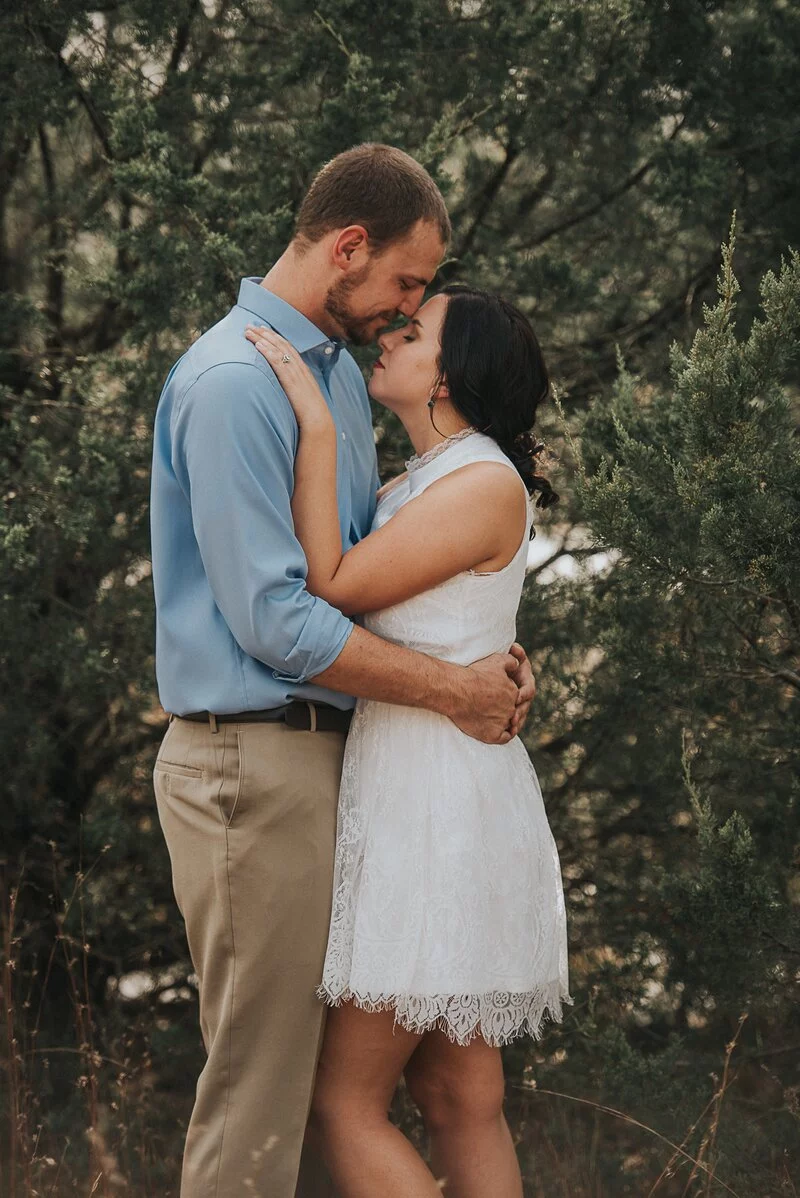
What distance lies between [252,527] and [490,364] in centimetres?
66

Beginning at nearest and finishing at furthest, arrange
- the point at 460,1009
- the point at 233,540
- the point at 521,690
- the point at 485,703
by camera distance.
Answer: the point at 233,540 → the point at 460,1009 → the point at 485,703 → the point at 521,690

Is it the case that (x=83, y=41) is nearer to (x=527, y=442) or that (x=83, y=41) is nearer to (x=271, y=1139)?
(x=527, y=442)

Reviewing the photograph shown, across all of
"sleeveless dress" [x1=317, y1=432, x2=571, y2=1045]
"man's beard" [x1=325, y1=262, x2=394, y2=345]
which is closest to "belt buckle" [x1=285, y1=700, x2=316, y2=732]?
"sleeveless dress" [x1=317, y1=432, x2=571, y2=1045]

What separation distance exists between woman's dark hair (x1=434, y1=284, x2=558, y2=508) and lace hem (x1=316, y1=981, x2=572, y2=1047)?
1079 mm

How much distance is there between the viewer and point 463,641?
234 centimetres

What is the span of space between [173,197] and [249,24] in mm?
1006

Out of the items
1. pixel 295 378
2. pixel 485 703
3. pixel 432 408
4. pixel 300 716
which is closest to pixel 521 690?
pixel 485 703

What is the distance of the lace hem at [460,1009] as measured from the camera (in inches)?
83.9

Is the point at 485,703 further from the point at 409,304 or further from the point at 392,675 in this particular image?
the point at 409,304

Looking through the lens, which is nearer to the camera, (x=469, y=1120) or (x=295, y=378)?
(x=295, y=378)

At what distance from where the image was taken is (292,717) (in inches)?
86.4

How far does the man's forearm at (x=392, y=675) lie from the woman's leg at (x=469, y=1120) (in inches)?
25.6

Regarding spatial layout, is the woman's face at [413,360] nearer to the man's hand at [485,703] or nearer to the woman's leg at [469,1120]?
the man's hand at [485,703]

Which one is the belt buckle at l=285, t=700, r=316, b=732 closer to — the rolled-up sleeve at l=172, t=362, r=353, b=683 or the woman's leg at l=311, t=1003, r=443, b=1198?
the rolled-up sleeve at l=172, t=362, r=353, b=683
